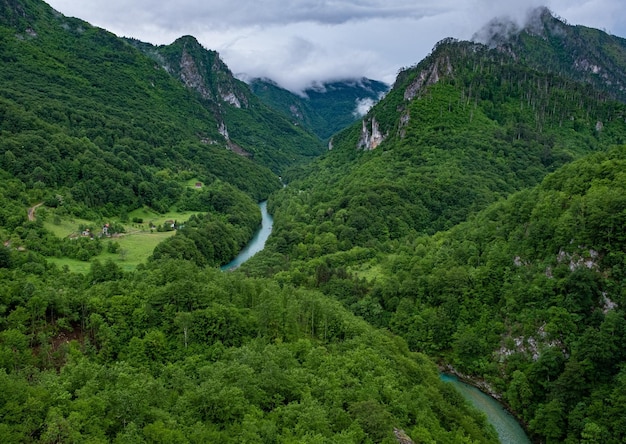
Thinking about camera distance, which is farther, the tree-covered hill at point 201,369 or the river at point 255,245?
the river at point 255,245

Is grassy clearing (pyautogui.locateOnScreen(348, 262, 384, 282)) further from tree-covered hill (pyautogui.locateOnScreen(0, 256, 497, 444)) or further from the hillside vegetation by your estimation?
tree-covered hill (pyautogui.locateOnScreen(0, 256, 497, 444))

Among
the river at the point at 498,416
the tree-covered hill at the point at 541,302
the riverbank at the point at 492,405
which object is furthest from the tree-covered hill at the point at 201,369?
the tree-covered hill at the point at 541,302

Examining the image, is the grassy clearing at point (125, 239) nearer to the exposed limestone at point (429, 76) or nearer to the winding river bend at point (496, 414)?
the winding river bend at point (496, 414)

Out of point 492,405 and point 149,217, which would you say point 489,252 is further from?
point 149,217

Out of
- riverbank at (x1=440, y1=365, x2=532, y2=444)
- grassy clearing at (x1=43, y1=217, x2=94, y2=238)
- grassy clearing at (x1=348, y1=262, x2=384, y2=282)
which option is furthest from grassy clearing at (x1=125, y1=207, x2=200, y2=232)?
riverbank at (x1=440, y1=365, x2=532, y2=444)

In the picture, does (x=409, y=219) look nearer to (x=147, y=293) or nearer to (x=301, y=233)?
(x=301, y=233)

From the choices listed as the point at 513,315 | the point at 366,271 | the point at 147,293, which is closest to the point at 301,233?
the point at 366,271
